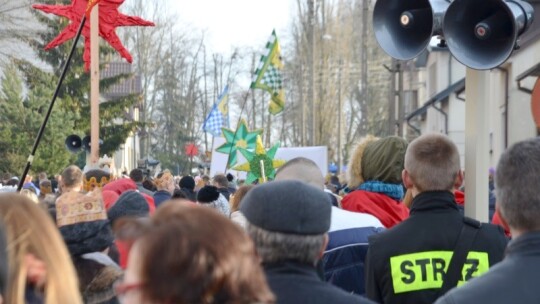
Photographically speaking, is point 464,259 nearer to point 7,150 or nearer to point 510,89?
point 510,89

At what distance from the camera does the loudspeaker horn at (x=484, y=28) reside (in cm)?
607

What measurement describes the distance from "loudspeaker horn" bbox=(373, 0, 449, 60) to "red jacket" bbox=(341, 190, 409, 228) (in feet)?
2.71

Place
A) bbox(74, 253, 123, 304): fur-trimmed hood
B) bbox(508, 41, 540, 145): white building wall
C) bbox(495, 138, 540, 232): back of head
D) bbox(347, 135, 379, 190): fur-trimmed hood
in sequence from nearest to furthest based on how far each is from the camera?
1. bbox(495, 138, 540, 232): back of head
2. bbox(74, 253, 123, 304): fur-trimmed hood
3. bbox(347, 135, 379, 190): fur-trimmed hood
4. bbox(508, 41, 540, 145): white building wall

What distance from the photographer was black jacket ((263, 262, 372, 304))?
3.65m

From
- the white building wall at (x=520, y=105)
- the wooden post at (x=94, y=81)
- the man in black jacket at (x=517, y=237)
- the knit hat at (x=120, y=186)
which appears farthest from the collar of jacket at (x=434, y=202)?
the white building wall at (x=520, y=105)

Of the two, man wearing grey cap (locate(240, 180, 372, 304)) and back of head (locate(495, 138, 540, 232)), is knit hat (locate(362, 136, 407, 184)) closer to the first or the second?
back of head (locate(495, 138, 540, 232))

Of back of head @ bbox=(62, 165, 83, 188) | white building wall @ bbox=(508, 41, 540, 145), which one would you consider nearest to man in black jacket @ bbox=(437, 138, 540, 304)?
back of head @ bbox=(62, 165, 83, 188)

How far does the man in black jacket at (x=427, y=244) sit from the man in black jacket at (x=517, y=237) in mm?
1324

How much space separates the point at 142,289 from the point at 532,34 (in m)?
26.7

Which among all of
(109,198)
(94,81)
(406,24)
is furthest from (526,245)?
(94,81)

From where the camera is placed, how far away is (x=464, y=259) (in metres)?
5.19

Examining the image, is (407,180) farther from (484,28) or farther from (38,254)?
(38,254)

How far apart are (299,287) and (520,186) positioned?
84 cm

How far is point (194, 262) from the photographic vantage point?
2.58m
